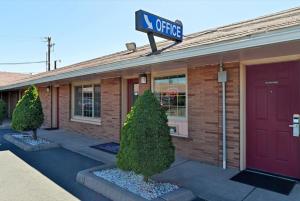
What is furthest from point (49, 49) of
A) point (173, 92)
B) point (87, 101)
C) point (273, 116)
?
point (273, 116)

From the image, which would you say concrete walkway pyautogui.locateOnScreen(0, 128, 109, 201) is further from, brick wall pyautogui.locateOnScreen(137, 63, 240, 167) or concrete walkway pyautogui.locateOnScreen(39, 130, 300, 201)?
brick wall pyautogui.locateOnScreen(137, 63, 240, 167)

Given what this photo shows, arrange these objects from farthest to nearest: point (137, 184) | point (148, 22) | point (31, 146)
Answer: point (31, 146)
point (148, 22)
point (137, 184)

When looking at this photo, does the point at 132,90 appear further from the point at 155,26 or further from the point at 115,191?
the point at 115,191

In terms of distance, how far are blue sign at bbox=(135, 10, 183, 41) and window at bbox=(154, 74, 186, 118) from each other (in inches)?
45.9

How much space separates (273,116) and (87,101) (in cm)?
799

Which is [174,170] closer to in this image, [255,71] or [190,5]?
[255,71]

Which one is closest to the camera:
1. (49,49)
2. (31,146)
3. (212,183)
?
(212,183)

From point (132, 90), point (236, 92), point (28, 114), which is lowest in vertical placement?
point (28, 114)

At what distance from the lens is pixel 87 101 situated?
11062 millimetres

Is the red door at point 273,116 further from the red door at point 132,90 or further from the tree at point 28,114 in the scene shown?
the tree at point 28,114

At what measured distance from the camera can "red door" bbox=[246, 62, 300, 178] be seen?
4887 mm

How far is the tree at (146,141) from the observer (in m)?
4.05

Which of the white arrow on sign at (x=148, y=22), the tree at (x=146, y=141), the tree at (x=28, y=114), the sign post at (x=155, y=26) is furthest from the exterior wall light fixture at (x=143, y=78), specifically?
the tree at (x=28, y=114)

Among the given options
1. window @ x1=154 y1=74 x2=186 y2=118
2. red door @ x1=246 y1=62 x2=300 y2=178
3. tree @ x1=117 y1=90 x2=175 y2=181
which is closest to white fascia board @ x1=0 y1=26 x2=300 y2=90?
tree @ x1=117 y1=90 x2=175 y2=181
